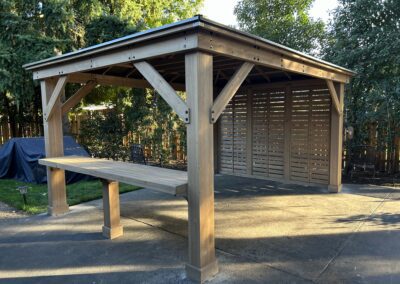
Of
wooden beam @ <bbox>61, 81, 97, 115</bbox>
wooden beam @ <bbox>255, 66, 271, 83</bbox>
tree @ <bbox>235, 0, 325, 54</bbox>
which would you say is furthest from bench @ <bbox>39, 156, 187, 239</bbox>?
tree @ <bbox>235, 0, 325, 54</bbox>

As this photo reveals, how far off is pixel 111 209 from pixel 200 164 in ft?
4.77

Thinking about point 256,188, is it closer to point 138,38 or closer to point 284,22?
point 138,38

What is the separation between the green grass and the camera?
4.46 meters

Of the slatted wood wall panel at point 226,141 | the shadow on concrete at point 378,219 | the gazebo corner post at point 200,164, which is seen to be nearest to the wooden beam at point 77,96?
the gazebo corner post at point 200,164

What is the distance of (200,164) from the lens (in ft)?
7.77

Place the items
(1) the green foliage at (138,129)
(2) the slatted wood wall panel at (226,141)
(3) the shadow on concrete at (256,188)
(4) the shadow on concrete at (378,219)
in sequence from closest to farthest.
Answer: (4) the shadow on concrete at (378,219), (3) the shadow on concrete at (256,188), (2) the slatted wood wall panel at (226,141), (1) the green foliage at (138,129)

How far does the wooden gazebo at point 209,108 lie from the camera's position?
2.37 m

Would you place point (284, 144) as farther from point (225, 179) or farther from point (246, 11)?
point (246, 11)

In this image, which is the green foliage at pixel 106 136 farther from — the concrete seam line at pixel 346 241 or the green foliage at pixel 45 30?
the concrete seam line at pixel 346 241

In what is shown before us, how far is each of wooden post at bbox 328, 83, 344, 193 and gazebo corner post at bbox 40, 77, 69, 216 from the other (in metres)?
4.35

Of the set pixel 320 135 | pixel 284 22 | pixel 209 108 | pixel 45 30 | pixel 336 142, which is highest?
pixel 284 22

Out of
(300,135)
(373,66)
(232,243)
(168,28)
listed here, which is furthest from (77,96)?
(373,66)

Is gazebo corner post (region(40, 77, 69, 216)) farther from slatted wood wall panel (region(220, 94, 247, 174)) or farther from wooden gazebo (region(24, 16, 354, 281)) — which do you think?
slatted wood wall panel (region(220, 94, 247, 174))

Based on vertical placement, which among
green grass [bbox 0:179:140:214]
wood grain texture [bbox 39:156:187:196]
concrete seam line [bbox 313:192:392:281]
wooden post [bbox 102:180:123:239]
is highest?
wood grain texture [bbox 39:156:187:196]
